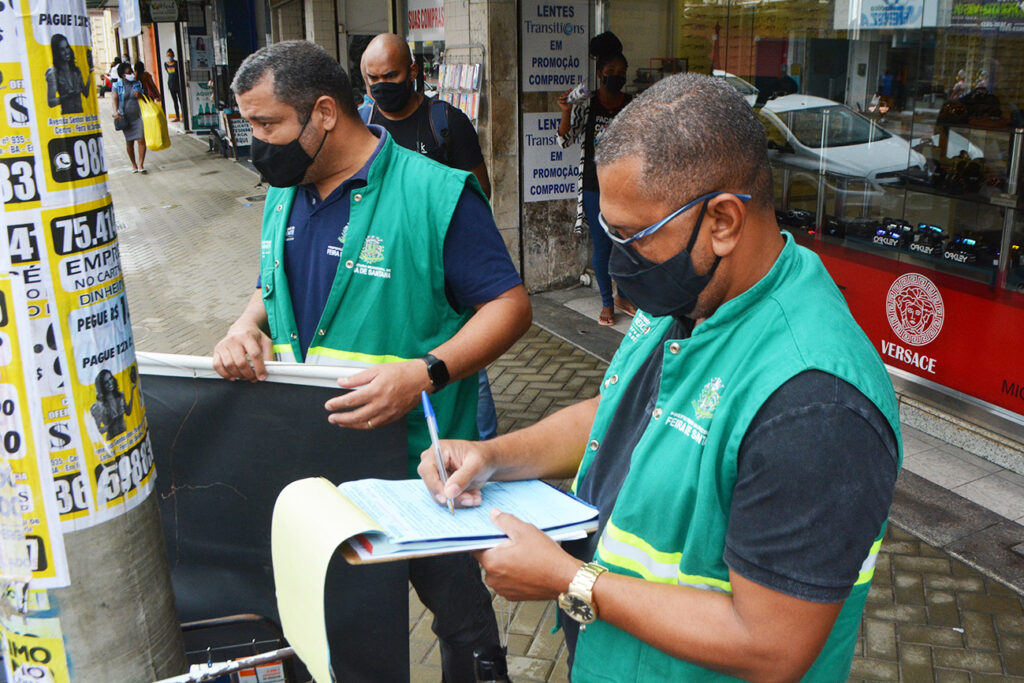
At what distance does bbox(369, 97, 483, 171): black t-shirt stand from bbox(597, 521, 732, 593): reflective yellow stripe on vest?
12.6 ft

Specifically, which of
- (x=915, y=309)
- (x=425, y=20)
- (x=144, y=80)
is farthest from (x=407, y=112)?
(x=144, y=80)

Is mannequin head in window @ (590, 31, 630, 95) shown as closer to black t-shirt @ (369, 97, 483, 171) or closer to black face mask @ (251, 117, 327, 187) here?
black t-shirt @ (369, 97, 483, 171)

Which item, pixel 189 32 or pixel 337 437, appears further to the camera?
pixel 189 32

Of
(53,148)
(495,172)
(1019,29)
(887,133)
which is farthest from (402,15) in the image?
(53,148)

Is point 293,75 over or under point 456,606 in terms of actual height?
over

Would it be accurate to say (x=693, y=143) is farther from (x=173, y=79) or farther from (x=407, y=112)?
(x=173, y=79)

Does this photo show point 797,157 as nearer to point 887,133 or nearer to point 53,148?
point 887,133

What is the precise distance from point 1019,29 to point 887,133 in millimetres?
968

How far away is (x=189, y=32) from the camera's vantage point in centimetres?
2169

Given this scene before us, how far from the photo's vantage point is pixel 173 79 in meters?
26.5

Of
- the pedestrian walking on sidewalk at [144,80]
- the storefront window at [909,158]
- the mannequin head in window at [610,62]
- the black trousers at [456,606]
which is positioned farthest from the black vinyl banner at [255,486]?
the pedestrian walking on sidewalk at [144,80]

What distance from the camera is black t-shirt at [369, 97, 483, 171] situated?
5.20 m

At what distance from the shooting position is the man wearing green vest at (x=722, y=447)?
131 centimetres

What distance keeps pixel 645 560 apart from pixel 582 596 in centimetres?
13
